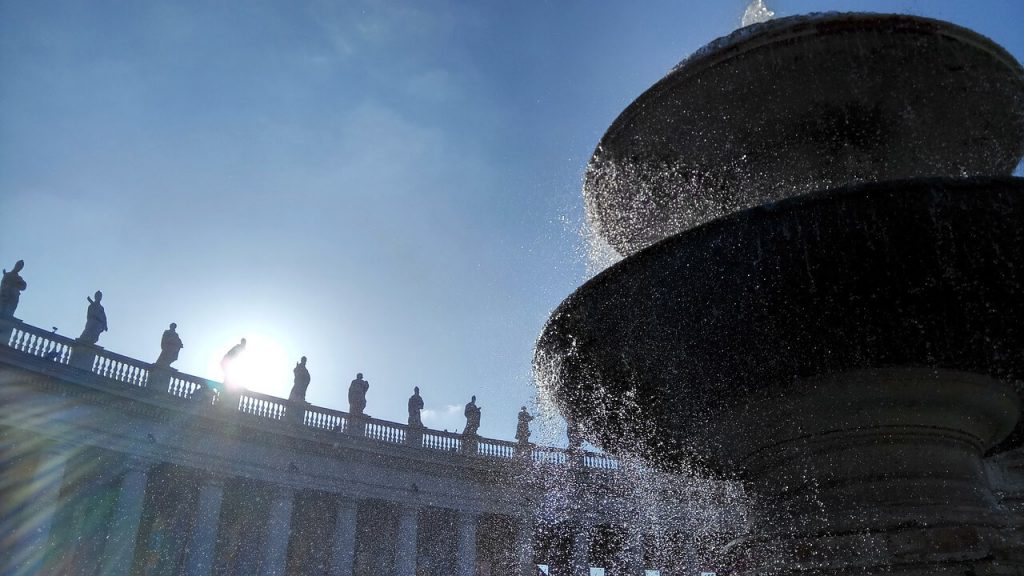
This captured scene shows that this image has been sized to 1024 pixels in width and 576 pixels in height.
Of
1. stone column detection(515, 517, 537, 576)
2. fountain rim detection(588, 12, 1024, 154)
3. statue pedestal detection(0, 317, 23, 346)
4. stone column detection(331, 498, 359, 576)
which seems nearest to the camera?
fountain rim detection(588, 12, 1024, 154)

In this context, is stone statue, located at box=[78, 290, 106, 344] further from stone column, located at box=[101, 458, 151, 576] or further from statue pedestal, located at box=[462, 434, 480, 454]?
statue pedestal, located at box=[462, 434, 480, 454]

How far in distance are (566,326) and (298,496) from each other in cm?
2123

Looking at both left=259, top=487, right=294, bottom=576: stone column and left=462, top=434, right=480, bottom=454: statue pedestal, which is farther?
left=462, top=434, right=480, bottom=454: statue pedestal

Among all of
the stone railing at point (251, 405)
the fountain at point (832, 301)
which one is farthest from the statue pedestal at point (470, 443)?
the fountain at point (832, 301)

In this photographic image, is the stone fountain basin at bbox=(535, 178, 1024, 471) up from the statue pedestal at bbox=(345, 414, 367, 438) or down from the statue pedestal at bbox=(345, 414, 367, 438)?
down

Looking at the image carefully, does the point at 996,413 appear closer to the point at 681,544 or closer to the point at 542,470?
the point at 542,470

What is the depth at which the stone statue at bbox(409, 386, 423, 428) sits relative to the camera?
92.0 ft

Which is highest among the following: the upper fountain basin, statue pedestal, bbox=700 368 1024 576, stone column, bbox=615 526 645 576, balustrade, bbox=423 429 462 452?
balustrade, bbox=423 429 462 452

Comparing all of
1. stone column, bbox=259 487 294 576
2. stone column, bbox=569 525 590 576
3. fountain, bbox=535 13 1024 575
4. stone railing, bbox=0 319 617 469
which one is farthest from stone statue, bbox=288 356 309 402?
fountain, bbox=535 13 1024 575

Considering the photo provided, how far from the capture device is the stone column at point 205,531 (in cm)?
2089

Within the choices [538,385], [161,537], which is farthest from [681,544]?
[538,385]

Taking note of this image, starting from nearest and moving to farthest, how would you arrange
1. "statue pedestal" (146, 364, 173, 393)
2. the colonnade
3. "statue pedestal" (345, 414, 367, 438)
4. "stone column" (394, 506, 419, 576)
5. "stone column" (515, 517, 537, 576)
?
1. the colonnade
2. "statue pedestal" (146, 364, 173, 393)
3. "stone column" (394, 506, 419, 576)
4. "statue pedestal" (345, 414, 367, 438)
5. "stone column" (515, 517, 537, 576)

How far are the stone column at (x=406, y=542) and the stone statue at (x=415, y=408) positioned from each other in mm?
3228

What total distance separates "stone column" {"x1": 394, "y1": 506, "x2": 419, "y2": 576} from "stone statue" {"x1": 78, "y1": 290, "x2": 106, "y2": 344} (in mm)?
11818
